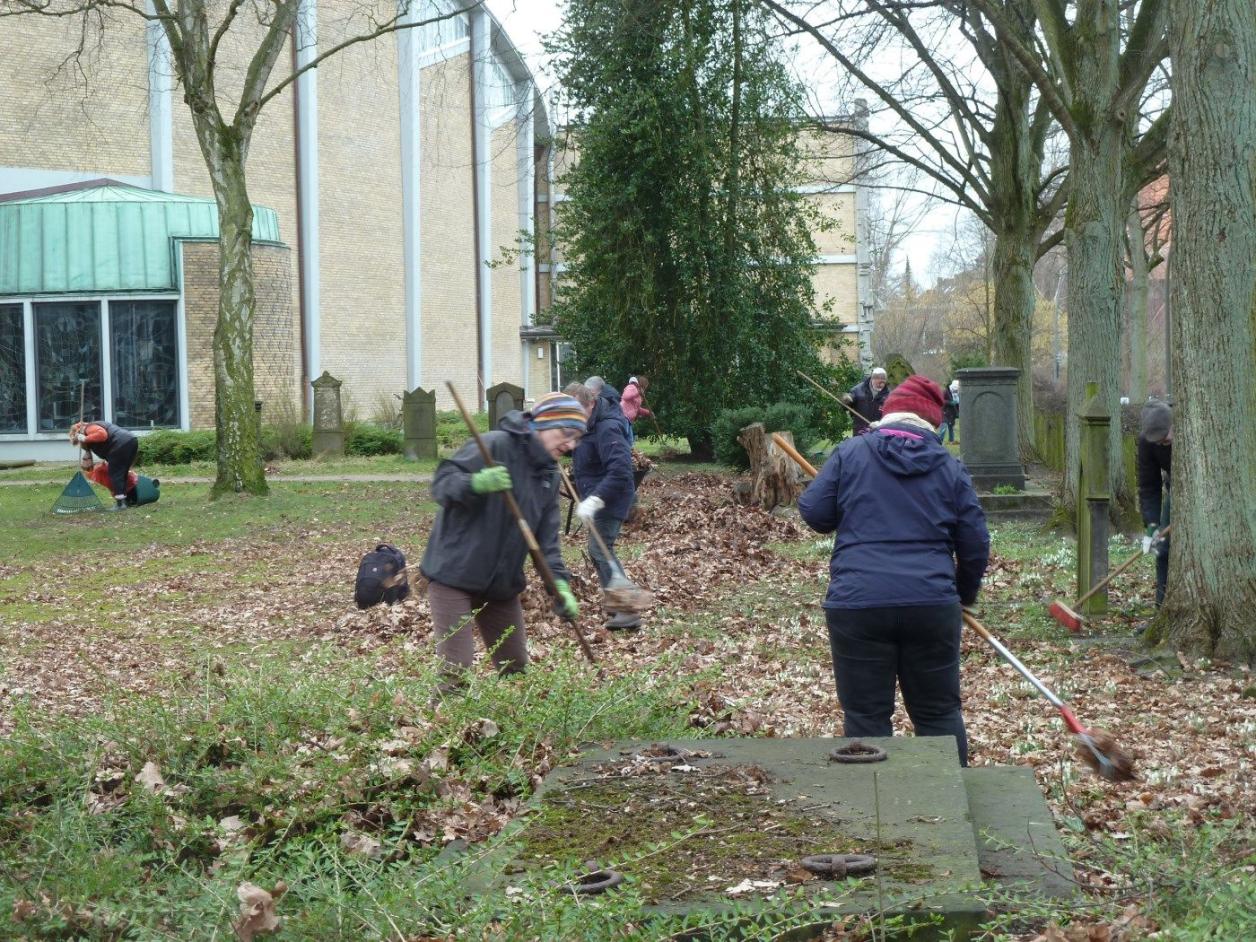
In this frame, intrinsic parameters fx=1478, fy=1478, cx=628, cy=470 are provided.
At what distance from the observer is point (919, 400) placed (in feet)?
20.8

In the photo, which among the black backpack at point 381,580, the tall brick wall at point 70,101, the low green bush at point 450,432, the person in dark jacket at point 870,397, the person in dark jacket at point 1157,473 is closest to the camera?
the person in dark jacket at point 1157,473

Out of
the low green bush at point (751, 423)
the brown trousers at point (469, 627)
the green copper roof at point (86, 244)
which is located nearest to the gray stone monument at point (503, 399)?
the low green bush at point (751, 423)

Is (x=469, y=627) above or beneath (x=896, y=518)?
beneath

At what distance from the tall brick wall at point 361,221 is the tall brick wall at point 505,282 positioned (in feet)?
23.8

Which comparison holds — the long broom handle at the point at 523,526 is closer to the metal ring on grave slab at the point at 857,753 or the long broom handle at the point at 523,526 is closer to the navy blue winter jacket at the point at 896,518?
the navy blue winter jacket at the point at 896,518

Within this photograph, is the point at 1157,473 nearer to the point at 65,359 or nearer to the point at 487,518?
the point at 487,518

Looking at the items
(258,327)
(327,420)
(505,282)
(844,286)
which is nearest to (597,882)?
(327,420)

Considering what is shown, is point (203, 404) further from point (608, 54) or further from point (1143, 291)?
point (1143, 291)

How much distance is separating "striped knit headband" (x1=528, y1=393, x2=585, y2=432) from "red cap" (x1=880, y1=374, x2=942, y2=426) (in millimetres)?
1633

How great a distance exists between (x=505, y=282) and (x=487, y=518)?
5217 cm

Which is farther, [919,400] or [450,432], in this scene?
[450,432]

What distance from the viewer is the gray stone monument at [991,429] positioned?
20.5 meters

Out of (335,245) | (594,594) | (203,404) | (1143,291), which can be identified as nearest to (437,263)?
(335,245)

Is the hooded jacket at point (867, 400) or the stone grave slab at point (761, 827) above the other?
the hooded jacket at point (867, 400)
